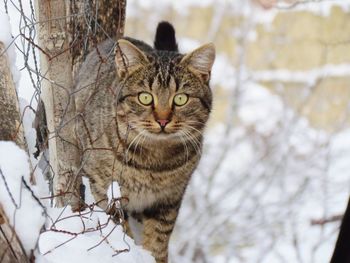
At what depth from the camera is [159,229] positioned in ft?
10.7

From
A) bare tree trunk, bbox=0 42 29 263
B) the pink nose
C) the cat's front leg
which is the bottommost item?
the cat's front leg

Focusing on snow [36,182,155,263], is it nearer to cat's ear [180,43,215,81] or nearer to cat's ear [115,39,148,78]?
cat's ear [115,39,148,78]

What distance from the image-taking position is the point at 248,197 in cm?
728

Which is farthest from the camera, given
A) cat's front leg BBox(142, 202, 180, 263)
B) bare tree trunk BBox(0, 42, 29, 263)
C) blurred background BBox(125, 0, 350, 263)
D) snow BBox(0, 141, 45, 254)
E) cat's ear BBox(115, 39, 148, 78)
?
blurred background BBox(125, 0, 350, 263)

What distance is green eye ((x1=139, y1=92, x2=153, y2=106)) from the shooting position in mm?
3026

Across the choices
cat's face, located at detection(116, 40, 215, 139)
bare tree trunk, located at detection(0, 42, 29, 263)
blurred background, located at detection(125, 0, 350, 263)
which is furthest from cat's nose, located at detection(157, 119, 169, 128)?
blurred background, located at detection(125, 0, 350, 263)

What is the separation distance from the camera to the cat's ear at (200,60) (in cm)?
310

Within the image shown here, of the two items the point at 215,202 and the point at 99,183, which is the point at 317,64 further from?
the point at 99,183

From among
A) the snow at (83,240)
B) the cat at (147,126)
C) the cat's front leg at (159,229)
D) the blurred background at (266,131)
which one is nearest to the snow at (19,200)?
the snow at (83,240)

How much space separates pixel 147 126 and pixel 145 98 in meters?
0.11

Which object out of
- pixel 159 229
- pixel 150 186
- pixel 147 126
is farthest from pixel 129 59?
pixel 159 229

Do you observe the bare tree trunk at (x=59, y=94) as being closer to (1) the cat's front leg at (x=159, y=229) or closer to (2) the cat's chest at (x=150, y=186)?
(2) the cat's chest at (x=150, y=186)

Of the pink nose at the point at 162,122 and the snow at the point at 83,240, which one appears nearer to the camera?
the snow at the point at 83,240

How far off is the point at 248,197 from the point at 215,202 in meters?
0.34
